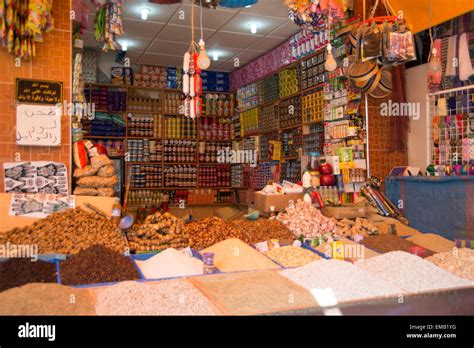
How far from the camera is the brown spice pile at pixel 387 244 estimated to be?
11.1ft

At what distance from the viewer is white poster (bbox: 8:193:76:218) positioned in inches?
128

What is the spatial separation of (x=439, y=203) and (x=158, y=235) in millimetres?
2736

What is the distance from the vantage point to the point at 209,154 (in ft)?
28.5

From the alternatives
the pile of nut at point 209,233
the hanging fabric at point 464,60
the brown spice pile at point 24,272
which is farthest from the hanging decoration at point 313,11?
the brown spice pile at point 24,272

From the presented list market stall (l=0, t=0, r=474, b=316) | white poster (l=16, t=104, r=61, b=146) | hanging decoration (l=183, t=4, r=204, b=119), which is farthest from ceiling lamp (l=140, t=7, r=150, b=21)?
white poster (l=16, t=104, r=61, b=146)

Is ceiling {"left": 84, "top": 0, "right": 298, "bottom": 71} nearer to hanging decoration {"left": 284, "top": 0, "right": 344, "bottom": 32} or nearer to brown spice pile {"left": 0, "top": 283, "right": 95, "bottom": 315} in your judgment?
hanging decoration {"left": 284, "top": 0, "right": 344, "bottom": 32}

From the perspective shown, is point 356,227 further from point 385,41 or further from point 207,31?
point 207,31

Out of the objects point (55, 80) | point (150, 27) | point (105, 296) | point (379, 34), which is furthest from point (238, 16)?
point (105, 296)

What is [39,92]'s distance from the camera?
3480mm

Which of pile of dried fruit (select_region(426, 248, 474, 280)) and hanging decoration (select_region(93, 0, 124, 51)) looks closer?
pile of dried fruit (select_region(426, 248, 474, 280))

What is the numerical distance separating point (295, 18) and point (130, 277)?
273 cm

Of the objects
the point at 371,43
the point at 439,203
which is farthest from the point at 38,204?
the point at 439,203

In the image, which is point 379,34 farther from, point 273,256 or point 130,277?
point 130,277

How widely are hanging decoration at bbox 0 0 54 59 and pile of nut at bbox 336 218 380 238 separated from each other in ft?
9.89
